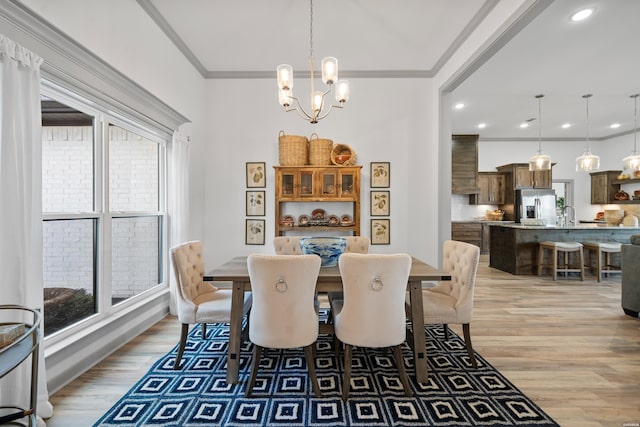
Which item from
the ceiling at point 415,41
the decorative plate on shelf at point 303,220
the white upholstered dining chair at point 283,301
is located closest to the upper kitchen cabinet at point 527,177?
the ceiling at point 415,41

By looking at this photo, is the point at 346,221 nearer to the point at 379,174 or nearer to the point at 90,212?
the point at 379,174

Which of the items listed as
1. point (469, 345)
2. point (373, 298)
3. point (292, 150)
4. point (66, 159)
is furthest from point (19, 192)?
point (469, 345)

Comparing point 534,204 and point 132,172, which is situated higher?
point 132,172

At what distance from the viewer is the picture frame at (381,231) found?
4285 mm

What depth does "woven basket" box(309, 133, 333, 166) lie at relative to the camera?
3.96m

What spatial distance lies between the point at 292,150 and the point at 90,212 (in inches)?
89.2

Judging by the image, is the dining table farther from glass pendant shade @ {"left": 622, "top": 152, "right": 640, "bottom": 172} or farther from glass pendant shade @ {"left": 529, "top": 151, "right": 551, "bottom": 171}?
glass pendant shade @ {"left": 622, "top": 152, "right": 640, "bottom": 172}

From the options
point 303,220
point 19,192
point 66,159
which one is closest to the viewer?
point 19,192

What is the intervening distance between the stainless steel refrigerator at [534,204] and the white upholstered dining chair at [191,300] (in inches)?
294

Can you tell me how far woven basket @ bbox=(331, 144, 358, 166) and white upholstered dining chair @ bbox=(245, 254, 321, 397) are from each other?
7.72 ft

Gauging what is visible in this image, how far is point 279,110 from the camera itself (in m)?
4.30

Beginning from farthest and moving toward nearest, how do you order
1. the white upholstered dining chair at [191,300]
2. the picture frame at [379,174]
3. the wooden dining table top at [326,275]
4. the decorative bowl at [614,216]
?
the decorative bowl at [614,216] → the picture frame at [379,174] → the white upholstered dining chair at [191,300] → the wooden dining table top at [326,275]

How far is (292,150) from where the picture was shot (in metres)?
3.94

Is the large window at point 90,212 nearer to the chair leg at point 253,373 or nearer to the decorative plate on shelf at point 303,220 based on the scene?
the chair leg at point 253,373
